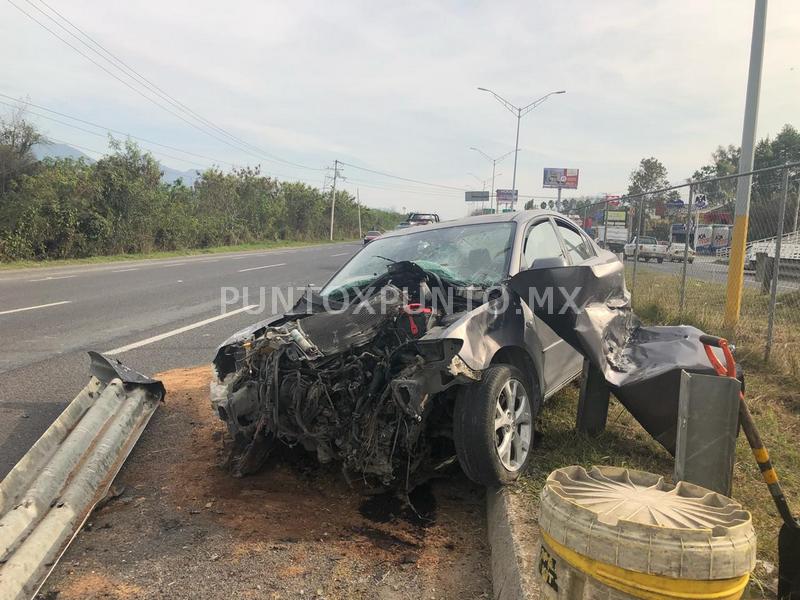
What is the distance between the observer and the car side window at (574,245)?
17.0 ft

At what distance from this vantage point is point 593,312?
3.73 metres

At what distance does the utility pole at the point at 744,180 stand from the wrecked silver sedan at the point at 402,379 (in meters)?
4.78

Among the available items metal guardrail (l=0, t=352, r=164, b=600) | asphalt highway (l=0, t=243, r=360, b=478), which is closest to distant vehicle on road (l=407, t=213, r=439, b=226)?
asphalt highway (l=0, t=243, r=360, b=478)

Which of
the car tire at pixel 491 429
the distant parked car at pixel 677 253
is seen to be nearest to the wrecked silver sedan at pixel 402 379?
the car tire at pixel 491 429

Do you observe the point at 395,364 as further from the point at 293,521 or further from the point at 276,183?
the point at 276,183

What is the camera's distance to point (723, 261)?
26.6 ft

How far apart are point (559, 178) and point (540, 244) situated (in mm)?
73395

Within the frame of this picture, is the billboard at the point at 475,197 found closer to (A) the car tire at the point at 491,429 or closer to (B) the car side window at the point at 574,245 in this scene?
(B) the car side window at the point at 574,245

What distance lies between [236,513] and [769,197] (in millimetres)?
7085

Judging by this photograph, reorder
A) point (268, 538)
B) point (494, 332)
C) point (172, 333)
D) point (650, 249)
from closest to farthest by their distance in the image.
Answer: point (268, 538)
point (494, 332)
point (172, 333)
point (650, 249)

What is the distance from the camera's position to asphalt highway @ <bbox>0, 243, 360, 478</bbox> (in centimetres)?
507

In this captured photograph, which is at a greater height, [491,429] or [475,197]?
[475,197]

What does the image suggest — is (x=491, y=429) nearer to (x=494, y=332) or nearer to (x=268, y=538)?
(x=494, y=332)

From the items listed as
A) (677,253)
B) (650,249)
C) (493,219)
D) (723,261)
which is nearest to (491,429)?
(493,219)
